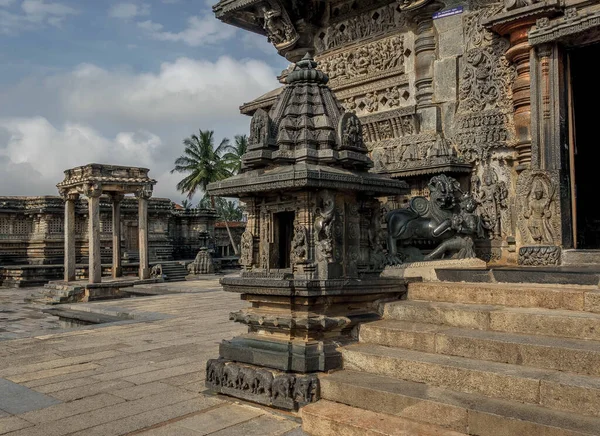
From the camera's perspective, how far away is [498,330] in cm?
428

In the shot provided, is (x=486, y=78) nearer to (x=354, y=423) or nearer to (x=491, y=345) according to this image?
(x=491, y=345)

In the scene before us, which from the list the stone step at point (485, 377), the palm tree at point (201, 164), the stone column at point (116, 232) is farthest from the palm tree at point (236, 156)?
the stone step at point (485, 377)

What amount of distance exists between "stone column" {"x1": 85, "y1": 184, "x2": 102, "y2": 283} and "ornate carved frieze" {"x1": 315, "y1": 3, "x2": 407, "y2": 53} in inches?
373

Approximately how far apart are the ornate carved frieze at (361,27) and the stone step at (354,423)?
7.52m

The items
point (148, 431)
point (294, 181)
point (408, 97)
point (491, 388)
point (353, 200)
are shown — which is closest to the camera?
point (491, 388)

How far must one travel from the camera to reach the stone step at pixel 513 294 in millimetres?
4254

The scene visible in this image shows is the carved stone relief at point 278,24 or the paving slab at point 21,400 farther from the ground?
the carved stone relief at point 278,24

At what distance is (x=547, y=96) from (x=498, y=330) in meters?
4.54

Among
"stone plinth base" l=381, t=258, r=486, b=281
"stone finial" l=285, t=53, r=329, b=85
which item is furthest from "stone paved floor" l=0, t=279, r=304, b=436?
"stone finial" l=285, t=53, r=329, b=85

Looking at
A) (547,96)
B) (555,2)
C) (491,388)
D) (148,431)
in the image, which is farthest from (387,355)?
(555,2)

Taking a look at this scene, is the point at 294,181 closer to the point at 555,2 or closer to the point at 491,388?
the point at 491,388

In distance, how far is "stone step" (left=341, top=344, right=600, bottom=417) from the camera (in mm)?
3240

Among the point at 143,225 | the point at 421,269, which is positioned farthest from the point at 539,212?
the point at 143,225

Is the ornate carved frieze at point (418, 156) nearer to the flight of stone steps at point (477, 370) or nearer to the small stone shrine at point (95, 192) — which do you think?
the flight of stone steps at point (477, 370)
